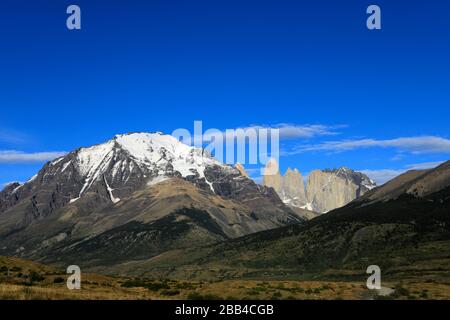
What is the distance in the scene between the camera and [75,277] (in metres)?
67.8
